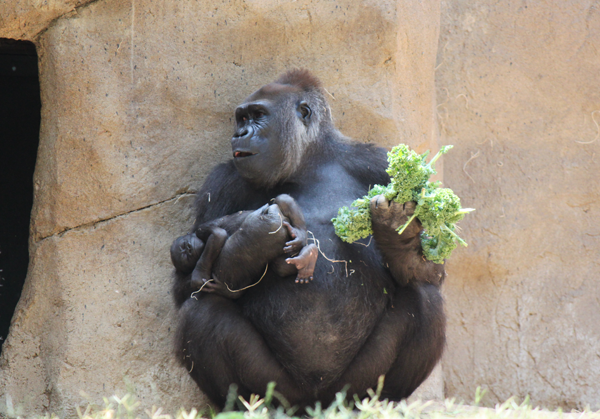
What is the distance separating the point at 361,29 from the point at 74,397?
3.03 metres

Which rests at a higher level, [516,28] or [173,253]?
[516,28]

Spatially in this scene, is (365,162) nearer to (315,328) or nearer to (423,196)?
(423,196)

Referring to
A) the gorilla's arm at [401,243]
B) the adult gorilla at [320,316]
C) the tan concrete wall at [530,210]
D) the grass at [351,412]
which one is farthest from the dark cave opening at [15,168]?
the gorilla's arm at [401,243]

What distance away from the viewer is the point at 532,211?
198 inches

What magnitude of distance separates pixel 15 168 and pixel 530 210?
15.2 ft

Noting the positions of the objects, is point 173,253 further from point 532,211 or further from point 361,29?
point 532,211

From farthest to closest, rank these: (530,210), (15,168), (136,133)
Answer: (15,168)
(530,210)
(136,133)

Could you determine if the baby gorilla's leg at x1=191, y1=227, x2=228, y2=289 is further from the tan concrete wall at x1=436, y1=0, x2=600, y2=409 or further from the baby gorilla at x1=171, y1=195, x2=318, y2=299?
the tan concrete wall at x1=436, y1=0, x2=600, y2=409

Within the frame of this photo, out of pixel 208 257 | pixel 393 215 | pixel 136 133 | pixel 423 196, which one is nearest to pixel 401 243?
pixel 393 215

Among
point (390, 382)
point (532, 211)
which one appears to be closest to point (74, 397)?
point (390, 382)

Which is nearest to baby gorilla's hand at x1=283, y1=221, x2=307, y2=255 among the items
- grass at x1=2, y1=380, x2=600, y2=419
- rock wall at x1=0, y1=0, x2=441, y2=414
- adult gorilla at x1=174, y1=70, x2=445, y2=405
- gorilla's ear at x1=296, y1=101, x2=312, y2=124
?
adult gorilla at x1=174, y1=70, x2=445, y2=405

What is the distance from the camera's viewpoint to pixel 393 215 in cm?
303

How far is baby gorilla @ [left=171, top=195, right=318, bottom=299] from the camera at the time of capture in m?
3.20

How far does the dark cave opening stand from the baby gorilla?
3073mm
